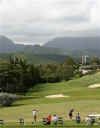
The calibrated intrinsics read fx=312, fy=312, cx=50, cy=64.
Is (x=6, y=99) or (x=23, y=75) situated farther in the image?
(x=23, y=75)

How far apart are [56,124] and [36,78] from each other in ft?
329

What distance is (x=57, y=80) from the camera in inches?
5792

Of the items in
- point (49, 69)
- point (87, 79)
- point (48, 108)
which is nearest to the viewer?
point (48, 108)

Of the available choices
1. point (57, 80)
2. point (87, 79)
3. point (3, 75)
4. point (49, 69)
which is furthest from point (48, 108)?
point (49, 69)

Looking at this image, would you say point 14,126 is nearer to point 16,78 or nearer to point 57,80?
point 16,78

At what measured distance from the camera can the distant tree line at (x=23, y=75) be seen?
303 feet

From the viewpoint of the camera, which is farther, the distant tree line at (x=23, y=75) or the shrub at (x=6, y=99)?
the distant tree line at (x=23, y=75)

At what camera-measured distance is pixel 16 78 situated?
102 m

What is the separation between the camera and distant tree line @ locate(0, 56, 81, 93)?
92381mm

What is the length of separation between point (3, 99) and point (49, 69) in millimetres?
102464

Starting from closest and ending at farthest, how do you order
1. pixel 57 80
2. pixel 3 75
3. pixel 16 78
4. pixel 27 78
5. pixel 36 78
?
pixel 3 75 < pixel 16 78 < pixel 27 78 < pixel 36 78 < pixel 57 80

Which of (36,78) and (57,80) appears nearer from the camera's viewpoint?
(36,78)

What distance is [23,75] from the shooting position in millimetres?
116688

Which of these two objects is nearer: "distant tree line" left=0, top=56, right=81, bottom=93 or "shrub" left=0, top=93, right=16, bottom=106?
"shrub" left=0, top=93, right=16, bottom=106
